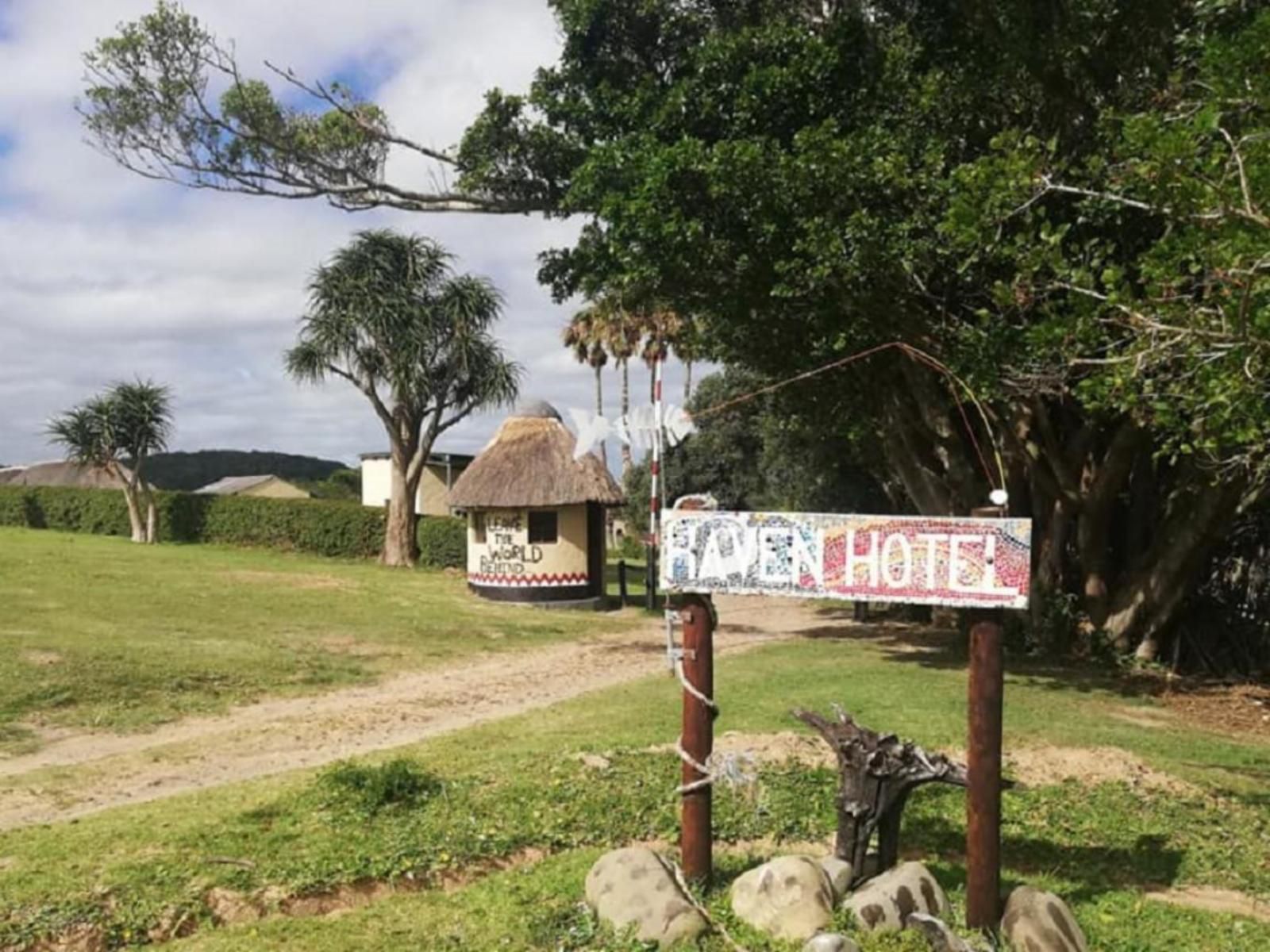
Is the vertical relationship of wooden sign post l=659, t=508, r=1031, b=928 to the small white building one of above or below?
below

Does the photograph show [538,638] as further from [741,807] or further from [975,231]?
[975,231]

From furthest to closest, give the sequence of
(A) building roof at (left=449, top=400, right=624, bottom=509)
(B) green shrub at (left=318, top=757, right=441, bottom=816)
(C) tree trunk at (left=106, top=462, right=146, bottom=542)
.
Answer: (C) tree trunk at (left=106, top=462, right=146, bottom=542)
(A) building roof at (left=449, top=400, right=624, bottom=509)
(B) green shrub at (left=318, top=757, right=441, bottom=816)

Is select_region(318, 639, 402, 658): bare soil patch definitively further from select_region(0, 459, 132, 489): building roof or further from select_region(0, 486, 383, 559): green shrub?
select_region(0, 459, 132, 489): building roof

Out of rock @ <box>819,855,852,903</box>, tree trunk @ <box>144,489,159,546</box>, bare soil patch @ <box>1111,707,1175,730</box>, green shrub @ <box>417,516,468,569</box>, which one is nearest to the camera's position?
rock @ <box>819,855,852,903</box>

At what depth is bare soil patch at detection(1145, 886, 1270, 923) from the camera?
20.5ft

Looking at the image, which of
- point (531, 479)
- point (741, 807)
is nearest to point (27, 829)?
point (741, 807)

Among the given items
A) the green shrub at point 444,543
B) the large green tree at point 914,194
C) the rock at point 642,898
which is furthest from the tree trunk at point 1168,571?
the green shrub at point 444,543

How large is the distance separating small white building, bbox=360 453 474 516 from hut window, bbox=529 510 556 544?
20.1 meters

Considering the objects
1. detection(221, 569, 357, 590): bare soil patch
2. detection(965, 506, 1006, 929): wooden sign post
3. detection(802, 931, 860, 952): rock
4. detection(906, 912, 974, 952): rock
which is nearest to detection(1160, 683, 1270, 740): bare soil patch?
detection(965, 506, 1006, 929): wooden sign post

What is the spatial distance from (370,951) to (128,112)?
568 inches

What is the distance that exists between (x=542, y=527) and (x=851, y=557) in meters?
19.2

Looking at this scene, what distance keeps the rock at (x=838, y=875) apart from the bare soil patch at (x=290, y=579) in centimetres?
1977

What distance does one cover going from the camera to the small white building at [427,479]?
150 feet

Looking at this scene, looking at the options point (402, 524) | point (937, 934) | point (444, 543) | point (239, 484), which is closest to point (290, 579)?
point (402, 524)
